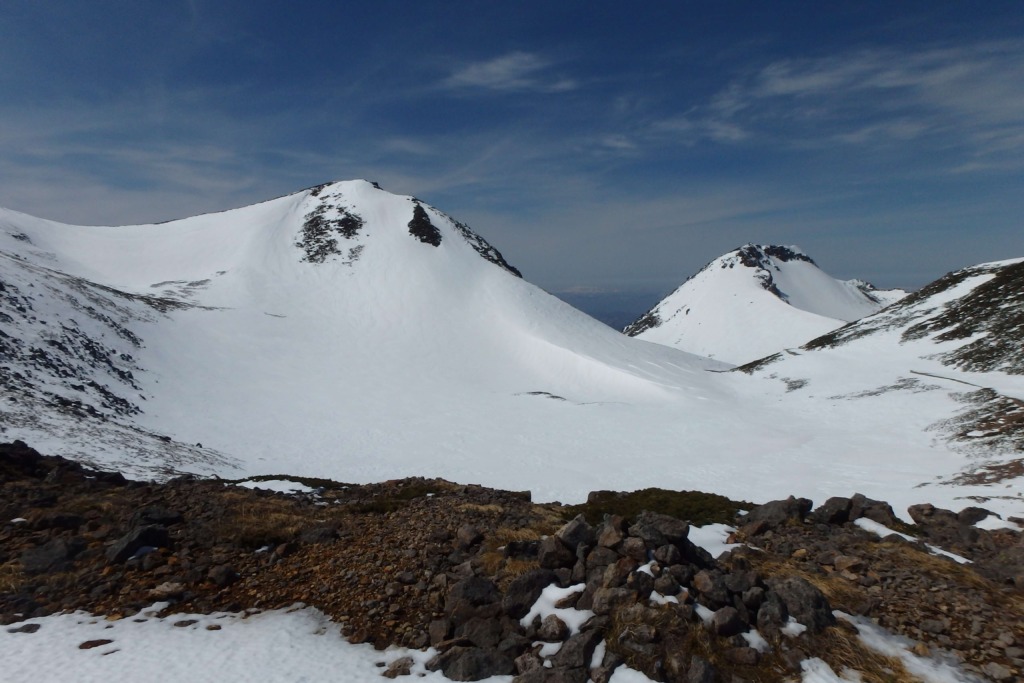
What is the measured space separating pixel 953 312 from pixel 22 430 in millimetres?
75457

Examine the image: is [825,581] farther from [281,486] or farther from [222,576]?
[281,486]

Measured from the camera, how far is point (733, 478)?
25.8 meters

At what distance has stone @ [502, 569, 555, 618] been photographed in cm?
852

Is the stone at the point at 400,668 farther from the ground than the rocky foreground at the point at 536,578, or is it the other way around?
the rocky foreground at the point at 536,578

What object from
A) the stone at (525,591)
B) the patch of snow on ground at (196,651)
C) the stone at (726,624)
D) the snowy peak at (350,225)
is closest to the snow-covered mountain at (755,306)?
the snowy peak at (350,225)

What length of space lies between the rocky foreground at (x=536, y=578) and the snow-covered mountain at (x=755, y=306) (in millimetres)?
104180

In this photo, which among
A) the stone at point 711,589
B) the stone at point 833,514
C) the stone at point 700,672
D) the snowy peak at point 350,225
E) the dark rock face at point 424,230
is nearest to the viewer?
the stone at point 700,672

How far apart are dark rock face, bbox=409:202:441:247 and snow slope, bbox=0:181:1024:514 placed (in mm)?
1021

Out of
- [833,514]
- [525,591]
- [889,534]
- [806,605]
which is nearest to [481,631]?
[525,591]

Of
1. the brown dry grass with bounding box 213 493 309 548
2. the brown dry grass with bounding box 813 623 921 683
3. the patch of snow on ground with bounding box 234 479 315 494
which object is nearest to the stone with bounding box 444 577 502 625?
the brown dry grass with bounding box 213 493 309 548

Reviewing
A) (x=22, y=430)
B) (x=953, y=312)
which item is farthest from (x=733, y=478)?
(x=953, y=312)

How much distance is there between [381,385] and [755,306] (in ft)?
374

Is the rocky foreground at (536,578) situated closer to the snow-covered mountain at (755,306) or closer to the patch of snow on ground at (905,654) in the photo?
the patch of snow on ground at (905,654)

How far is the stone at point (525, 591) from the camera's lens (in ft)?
28.0
